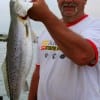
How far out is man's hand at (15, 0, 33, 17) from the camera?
3713 millimetres

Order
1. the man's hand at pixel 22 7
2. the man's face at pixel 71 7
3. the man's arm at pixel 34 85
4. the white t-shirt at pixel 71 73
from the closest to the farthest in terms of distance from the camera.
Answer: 1. the man's hand at pixel 22 7
2. the white t-shirt at pixel 71 73
3. the man's face at pixel 71 7
4. the man's arm at pixel 34 85

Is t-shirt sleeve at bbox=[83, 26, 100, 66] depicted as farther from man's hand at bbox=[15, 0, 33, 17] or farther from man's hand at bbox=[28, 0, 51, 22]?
man's hand at bbox=[15, 0, 33, 17]

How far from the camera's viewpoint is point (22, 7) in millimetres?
3730

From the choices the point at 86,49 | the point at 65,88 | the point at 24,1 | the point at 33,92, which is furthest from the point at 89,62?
the point at 33,92

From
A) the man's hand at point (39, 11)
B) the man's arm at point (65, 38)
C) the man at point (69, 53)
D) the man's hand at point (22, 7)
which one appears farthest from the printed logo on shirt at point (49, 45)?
the man's hand at point (22, 7)

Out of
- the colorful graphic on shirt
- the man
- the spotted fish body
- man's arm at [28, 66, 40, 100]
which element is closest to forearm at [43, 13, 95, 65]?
the man

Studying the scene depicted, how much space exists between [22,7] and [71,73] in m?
0.95

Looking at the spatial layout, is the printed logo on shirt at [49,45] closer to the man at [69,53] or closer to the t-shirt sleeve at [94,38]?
the man at [69,53]

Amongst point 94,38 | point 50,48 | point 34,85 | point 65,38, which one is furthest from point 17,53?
point 34,85

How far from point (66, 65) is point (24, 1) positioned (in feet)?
3.10

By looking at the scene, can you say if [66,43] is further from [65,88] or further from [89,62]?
[65,88]

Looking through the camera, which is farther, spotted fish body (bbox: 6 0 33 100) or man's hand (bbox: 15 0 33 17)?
spotted fish body (bbox: 6 0 33 100)

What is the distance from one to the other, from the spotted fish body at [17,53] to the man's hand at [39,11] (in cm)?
9

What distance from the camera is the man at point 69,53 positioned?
3.92 meters
